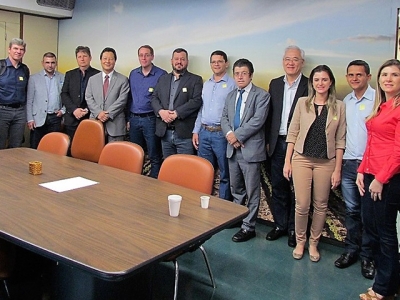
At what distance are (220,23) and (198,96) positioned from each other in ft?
2.95

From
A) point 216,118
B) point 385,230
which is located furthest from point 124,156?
point 385,230

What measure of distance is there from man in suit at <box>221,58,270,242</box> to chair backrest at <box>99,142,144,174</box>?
3.35ft

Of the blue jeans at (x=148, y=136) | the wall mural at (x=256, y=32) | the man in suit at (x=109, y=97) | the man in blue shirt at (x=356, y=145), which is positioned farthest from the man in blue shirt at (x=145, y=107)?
the man in blue shirt at (x=356, y=145)

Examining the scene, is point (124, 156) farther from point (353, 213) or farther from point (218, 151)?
point (353, 213)

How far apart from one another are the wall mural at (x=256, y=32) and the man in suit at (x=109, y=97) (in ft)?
2.17

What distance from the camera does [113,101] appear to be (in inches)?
189

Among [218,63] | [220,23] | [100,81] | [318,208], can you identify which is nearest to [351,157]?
[318,208]

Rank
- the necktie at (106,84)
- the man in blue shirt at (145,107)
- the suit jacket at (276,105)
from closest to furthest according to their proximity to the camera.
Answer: the suit jacket at (276,105)
the man in blue shirt at (145,107)
the necktie at (106,84)

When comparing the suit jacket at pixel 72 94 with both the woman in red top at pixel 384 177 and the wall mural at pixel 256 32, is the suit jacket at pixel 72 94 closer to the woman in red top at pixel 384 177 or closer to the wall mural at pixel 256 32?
the wall mural at pixel 256 32

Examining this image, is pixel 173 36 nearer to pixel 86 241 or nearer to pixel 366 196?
pixel 366 196

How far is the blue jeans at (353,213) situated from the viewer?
10.6 feet

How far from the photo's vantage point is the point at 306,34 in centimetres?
394

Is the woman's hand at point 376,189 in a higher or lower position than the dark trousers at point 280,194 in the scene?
higher

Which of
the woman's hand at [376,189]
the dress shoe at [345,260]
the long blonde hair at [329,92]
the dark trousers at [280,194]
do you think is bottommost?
the dress shoe at [345,260]
